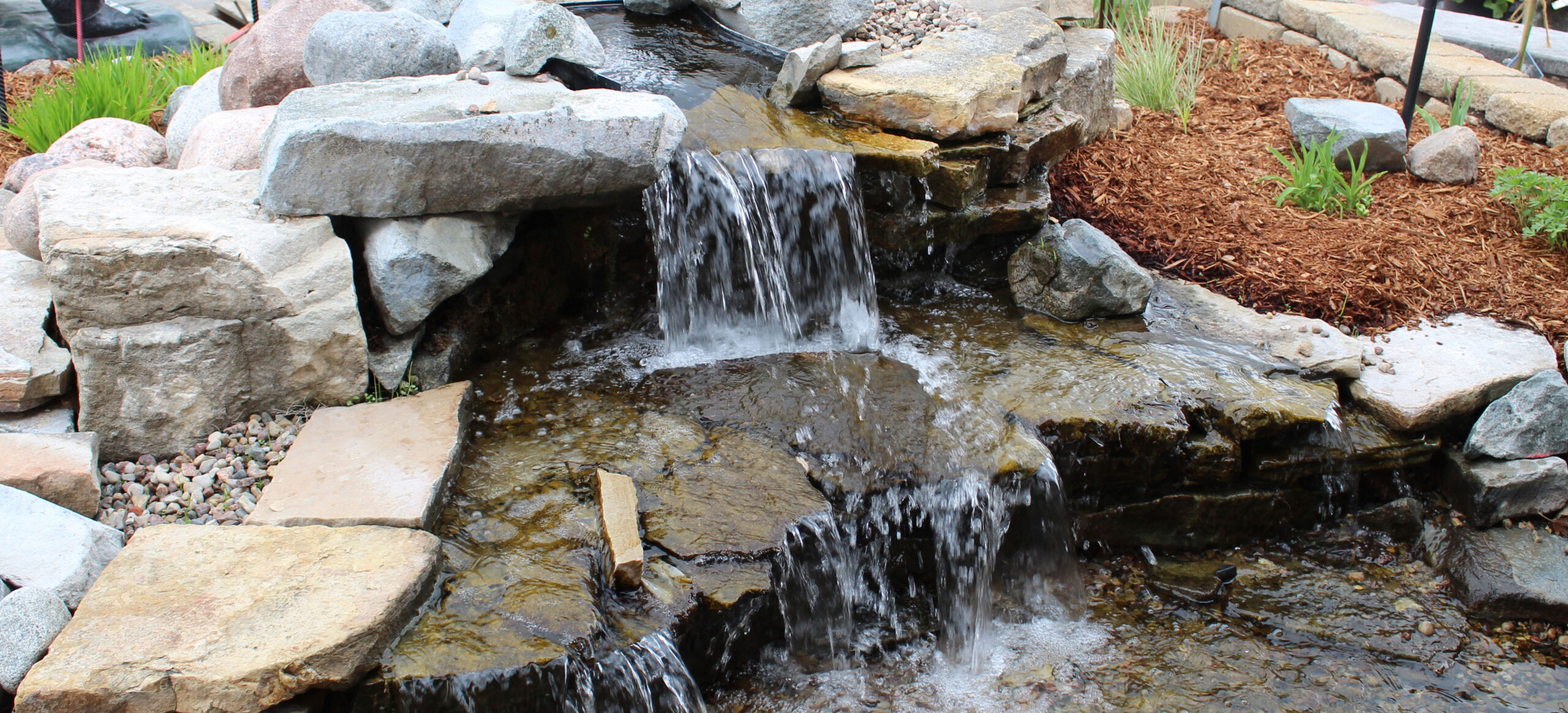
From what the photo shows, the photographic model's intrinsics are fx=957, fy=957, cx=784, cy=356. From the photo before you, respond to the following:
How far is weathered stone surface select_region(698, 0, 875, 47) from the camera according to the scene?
14.6 ft

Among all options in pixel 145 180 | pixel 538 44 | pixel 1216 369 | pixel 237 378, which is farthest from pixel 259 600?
pixel 1216 369

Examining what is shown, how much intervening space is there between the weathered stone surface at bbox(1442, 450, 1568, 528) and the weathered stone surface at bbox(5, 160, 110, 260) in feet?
15.5

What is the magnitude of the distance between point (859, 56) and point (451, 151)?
1904 millimetres

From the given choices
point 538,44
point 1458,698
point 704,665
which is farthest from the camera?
point 538,44

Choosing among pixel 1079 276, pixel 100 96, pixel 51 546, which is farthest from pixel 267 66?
pixel 1079 276

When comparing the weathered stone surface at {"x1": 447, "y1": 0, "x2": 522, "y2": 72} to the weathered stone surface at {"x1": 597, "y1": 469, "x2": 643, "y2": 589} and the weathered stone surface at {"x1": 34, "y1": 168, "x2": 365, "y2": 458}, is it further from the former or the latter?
the weathered stone surface at {"x1": 597, "y1": 469, "x2": 643, "y2": 589}

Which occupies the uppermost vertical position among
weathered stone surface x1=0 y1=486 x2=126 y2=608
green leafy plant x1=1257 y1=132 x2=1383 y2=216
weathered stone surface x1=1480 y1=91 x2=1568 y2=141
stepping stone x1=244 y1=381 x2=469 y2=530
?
weathered stone surface x1=1480 y1=91 x2=1568 y2=141

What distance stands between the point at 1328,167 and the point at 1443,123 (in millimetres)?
1554

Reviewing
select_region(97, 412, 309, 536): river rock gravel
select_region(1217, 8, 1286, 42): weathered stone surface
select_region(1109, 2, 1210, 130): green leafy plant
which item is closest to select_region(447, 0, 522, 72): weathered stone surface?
select_region(97, 412, 309, 536): river rock gravel

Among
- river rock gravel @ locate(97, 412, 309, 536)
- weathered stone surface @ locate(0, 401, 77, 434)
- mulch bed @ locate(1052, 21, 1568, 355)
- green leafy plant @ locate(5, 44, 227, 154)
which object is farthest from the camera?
green leafy plant @ locate(5, 44, 227, 154)

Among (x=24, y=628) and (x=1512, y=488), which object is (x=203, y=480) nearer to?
(x=24, y=628)

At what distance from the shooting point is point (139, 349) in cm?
270

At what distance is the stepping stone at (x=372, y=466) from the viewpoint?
2465 millimetres

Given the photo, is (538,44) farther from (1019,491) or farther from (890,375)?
(1019,491)
